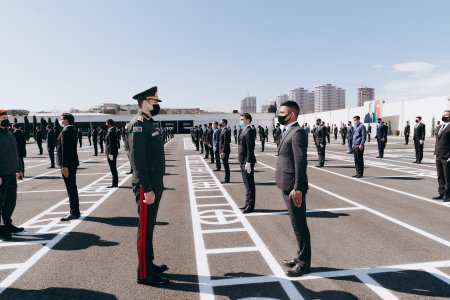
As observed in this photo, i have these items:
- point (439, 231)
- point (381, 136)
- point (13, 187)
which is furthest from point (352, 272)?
point (381, 136)

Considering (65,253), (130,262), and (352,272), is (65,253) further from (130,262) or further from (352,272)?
(352,272)

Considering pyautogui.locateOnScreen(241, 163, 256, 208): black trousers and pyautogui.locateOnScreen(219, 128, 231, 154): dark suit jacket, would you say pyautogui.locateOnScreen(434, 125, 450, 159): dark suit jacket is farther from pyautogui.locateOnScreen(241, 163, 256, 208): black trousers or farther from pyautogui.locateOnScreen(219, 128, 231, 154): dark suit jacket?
pyautogui.locateOnScreen(219, 128, 231, 154): dark suit jacket

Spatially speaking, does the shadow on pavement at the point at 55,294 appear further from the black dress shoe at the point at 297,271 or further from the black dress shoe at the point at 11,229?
the black dress shoe at the point at 11,229

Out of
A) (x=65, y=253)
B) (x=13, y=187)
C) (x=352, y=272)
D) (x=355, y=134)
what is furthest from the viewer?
(x=355, y=134)

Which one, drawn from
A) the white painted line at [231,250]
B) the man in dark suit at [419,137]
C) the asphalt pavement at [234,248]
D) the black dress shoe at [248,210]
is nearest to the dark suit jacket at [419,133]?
the man in dark suit at [419,137]

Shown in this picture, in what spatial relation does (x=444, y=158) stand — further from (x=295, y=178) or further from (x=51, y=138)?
(x=51, y=138)

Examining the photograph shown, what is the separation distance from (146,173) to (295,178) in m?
1.72

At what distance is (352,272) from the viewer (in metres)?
3.89

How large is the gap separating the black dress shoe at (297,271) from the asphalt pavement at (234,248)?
7cm

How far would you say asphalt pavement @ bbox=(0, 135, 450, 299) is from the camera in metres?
3.56

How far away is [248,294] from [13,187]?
476 cm

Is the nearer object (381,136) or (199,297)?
(199,297)

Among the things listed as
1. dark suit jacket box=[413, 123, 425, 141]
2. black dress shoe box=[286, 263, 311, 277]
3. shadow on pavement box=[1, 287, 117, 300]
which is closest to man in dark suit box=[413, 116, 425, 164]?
dark suit jacket box=[413, 123, 425, 141]

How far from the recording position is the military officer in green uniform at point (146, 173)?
3.58 meters
